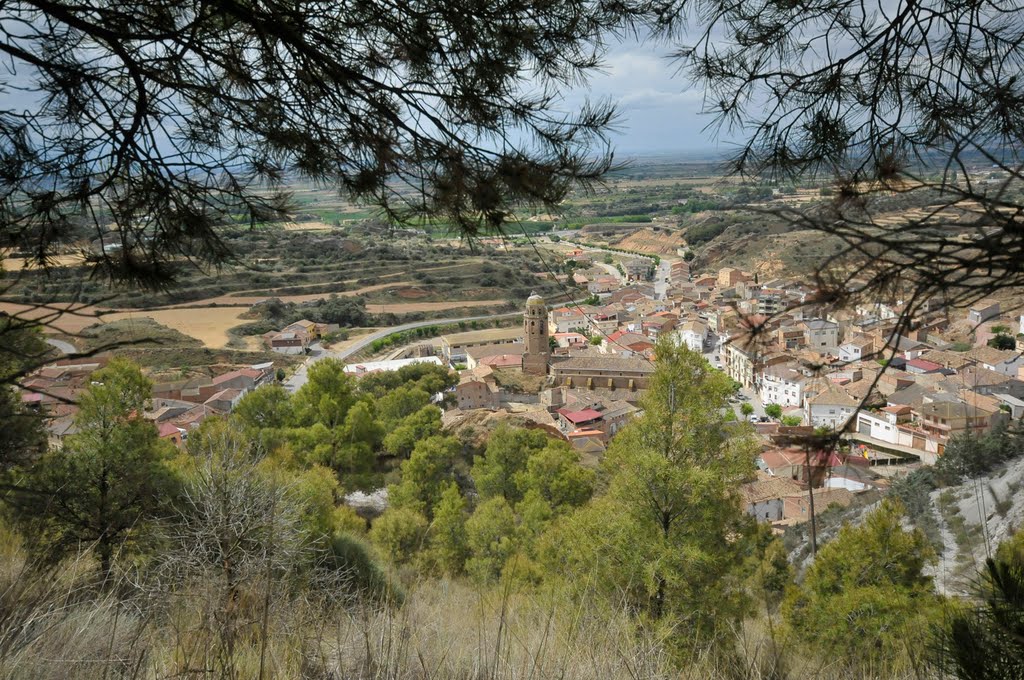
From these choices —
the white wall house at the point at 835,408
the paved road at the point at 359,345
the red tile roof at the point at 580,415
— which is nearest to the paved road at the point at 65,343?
the white wall house at the point at 835,408

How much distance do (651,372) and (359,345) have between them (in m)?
18.7

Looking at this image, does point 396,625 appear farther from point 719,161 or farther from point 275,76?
point 719,161

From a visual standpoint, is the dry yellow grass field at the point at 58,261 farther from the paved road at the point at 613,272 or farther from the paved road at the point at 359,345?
the paved road at the point at 613,272

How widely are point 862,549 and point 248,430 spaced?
268 inches

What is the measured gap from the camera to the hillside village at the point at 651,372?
3.36ft

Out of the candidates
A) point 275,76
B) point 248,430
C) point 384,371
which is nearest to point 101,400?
point 248,430

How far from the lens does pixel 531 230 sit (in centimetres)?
149

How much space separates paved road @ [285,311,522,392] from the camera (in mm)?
17453

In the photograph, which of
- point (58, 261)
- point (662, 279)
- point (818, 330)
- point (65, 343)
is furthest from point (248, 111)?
point (662, 279)

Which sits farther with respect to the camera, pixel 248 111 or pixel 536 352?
pixel 536 352

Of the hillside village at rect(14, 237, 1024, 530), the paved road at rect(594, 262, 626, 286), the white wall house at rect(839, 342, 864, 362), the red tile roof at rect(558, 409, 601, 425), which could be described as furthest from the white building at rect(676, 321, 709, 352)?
the white wall house at rect(839, 342, 864, 362)

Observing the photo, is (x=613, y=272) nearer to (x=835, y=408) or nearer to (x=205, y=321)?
(x=205, y=321)

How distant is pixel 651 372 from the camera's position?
437 cm

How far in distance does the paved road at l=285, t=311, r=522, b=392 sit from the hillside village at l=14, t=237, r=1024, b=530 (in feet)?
0.61
